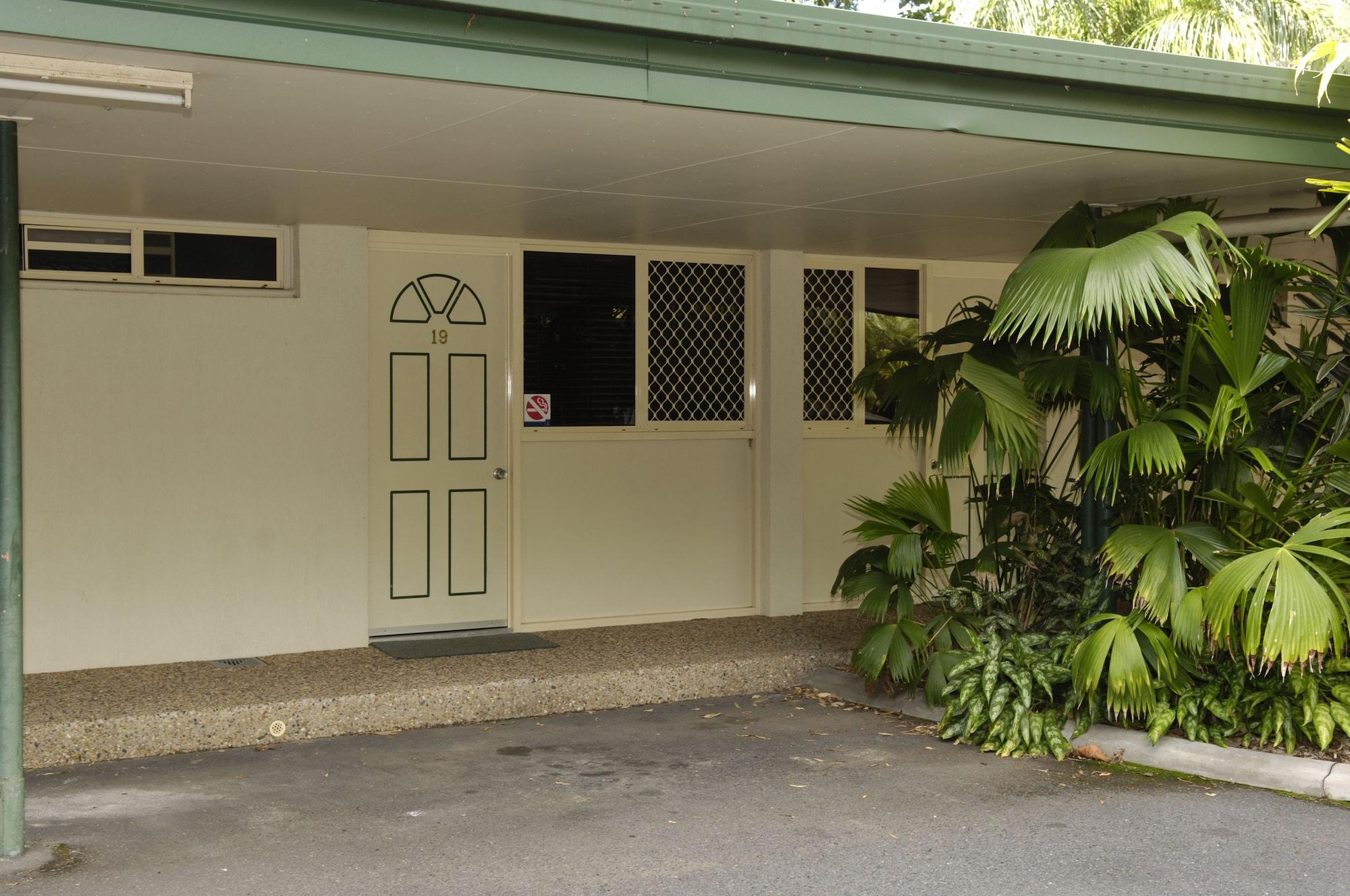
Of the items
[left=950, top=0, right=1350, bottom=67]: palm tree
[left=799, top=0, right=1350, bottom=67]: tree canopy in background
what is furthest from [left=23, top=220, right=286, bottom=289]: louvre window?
[left=950, top=0, right=1350, bottom=67]: palm tree

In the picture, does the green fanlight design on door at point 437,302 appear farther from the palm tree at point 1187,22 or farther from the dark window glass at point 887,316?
the palm tree at point 1187,22

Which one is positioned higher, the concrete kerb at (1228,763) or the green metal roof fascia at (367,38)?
the green metal roof fascia at (367,38)

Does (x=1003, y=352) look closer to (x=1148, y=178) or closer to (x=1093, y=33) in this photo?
(x=1148, y=178)

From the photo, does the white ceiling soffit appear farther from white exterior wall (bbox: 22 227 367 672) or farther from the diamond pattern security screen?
the diamond pattern security screen

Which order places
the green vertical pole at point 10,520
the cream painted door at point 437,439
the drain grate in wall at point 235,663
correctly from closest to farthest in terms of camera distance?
1. the green vertical pole at point 10,520
2. the drain grate in wall at point 235,663
3. the cream painted door at point 437,439

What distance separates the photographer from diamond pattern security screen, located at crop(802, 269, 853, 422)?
8961 millimetres

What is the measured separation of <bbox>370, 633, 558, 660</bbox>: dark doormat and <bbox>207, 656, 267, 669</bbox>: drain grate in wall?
0.68 meters

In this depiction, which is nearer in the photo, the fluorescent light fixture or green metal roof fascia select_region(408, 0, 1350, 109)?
the fluorescent light fixture

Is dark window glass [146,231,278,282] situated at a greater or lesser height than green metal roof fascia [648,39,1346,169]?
lesser

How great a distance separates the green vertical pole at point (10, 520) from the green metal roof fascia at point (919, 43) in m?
1.51

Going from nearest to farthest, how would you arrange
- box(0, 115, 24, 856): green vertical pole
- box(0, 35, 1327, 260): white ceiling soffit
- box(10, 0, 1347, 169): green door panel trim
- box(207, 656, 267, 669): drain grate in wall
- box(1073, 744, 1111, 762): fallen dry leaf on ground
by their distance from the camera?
box(10, 0, 1347, 169): green door panel trim < box(0, 115, 24, 856): green vertical pole < box(0, 35, 1327, 260): white ceiling soffit < box(1073, 744, 1111, 762): fallen dry leaf on ground < box(207, 656, 267, 669): drain grate in wall

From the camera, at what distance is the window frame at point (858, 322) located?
8.97 metres

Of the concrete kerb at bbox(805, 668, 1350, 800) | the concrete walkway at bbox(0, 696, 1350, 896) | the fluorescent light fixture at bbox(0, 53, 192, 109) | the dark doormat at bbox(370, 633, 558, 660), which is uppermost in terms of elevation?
the fluorescent light fixture at bbox(0, 53, 192, 109)

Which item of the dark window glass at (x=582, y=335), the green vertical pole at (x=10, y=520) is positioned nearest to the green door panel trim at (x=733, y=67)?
the green vertical pole at (x=10, y=520)
